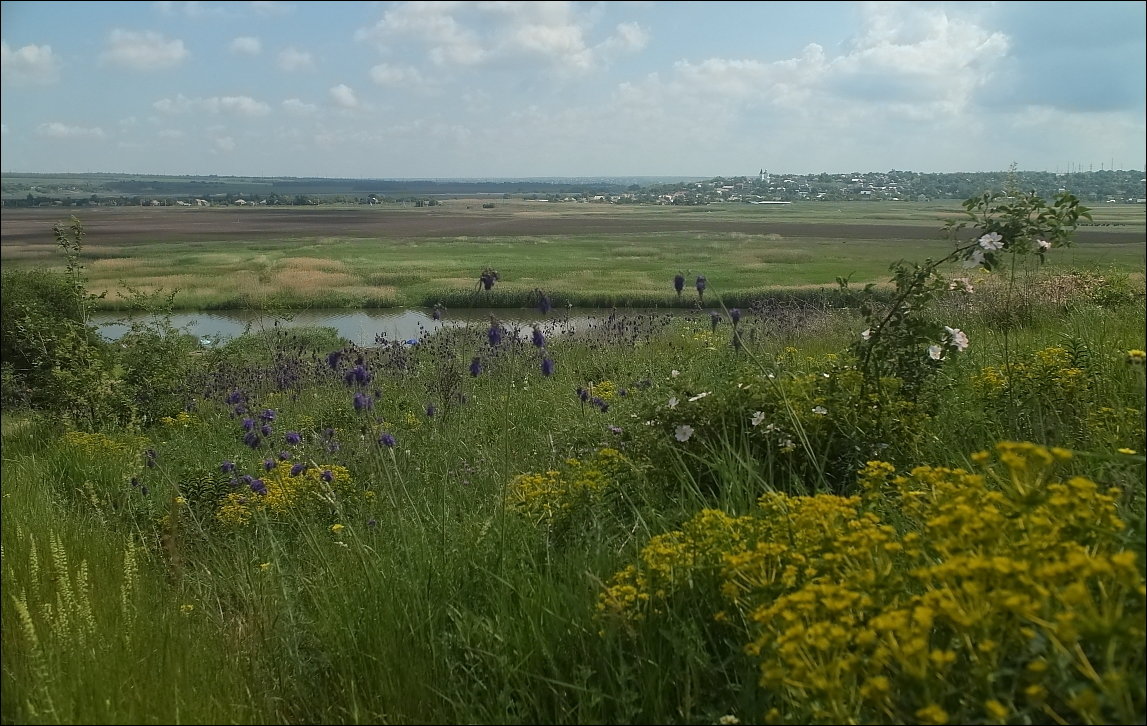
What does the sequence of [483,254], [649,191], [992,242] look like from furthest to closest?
[649,191]
[483,254]
[992,242]

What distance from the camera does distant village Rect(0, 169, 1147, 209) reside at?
4035 mm

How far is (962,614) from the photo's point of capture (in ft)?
4.95

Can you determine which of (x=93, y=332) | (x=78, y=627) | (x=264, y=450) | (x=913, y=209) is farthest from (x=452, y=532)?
(x=913, y=209)

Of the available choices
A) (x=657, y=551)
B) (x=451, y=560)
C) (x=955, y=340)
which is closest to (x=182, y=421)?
(x=451, y=560)

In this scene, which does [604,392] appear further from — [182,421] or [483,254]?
[483,254]

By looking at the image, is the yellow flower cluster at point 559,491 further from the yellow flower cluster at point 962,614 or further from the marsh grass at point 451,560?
the yellow flower cluster at point 962,614

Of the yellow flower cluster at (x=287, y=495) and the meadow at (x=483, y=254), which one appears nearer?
the yellow flower cluster at (x=287, y=495)

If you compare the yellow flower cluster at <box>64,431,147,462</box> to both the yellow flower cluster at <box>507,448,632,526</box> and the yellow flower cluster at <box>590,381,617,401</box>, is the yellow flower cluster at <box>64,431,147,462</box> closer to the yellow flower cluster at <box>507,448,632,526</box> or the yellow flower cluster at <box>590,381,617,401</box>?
the yellow flower cluster at <box>590,381,617,401</box>

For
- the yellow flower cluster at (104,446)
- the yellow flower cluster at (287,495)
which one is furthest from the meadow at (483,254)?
the yellow flower cluster at (287,495)

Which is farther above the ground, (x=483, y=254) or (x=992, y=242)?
(x=992, y=242)

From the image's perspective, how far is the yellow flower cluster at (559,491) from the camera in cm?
311

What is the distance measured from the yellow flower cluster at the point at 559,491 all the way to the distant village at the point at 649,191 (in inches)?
79.6

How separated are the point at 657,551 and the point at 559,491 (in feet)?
3.02

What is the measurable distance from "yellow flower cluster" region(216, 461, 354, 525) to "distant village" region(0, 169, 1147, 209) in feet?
5.78
